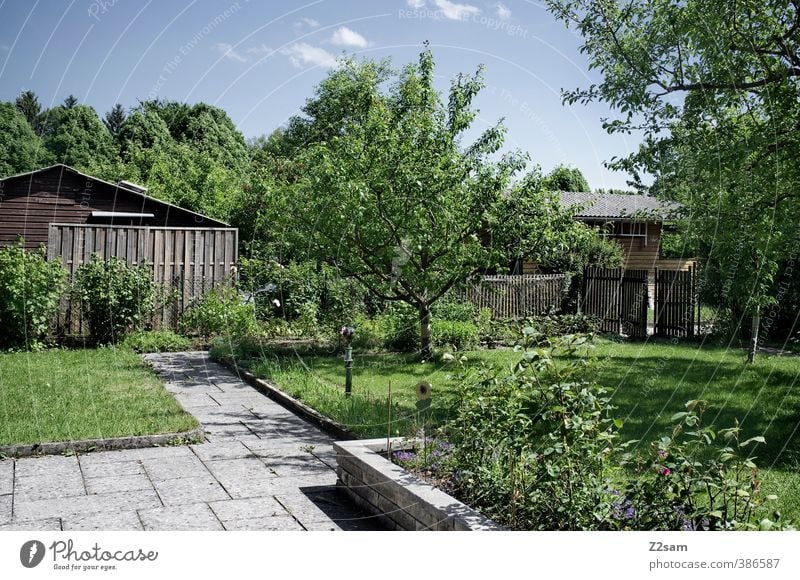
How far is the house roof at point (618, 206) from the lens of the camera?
5.94 meters

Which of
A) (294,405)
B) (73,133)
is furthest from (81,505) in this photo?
(294,405)

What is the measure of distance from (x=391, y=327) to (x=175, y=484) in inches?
250

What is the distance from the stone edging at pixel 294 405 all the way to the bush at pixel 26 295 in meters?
2.80

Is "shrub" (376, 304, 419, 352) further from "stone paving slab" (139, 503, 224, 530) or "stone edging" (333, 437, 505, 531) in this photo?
"stone paving slab" (139, 503, 224, 530)

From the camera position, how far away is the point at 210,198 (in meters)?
13.2

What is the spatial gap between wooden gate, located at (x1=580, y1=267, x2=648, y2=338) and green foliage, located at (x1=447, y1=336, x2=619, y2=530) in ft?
27.2

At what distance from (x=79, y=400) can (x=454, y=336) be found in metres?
5.42

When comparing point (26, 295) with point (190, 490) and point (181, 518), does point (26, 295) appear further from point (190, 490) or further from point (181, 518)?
point (181, 518)

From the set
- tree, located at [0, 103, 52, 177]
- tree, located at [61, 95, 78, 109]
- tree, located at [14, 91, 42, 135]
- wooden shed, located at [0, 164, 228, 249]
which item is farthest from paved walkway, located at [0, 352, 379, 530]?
wooden shed, located at [0, 164, 228, 249]

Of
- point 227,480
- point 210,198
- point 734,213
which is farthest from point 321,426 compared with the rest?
point 210,198

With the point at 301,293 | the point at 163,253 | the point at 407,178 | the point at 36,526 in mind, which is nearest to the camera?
the point at 36,526

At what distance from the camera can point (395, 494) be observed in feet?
13.6

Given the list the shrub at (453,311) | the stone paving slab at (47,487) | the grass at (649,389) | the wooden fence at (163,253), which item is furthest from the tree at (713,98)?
the wooden fence at (163,253)
